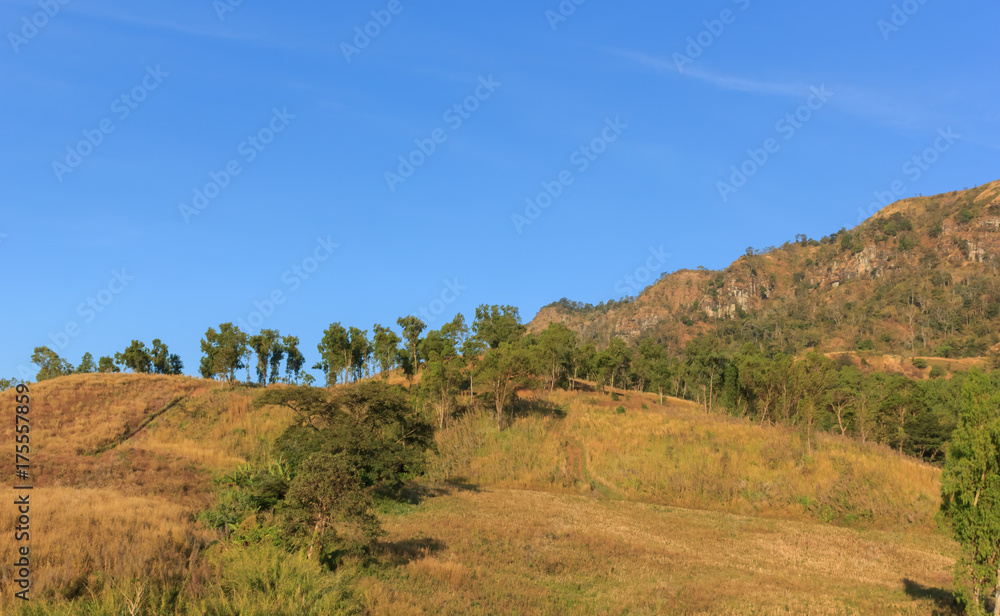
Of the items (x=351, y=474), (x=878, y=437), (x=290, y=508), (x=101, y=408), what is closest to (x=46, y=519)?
(x=290, y=508)

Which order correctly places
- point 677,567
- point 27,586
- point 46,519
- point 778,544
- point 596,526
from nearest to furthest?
1. point 27,586
2. point 46,519
3. point 677,567
4. point 778,544
5. point 596,526

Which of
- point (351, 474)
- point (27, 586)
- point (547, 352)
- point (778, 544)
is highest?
point (547, 352)

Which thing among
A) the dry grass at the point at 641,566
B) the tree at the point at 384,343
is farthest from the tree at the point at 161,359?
the dry grass at the point at 641,566

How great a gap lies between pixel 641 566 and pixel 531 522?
796cm

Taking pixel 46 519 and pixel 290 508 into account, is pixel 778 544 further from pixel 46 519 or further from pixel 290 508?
pixel 46 519

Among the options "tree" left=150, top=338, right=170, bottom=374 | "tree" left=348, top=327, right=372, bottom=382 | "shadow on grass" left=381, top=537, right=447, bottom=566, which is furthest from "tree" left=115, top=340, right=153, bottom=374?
"shadow on grass" left=381, top=537, right=447, bottom=566

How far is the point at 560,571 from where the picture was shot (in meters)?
19.1

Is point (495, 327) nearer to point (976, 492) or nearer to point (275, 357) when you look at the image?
point (275, 357)

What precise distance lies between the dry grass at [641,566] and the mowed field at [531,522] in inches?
4.7

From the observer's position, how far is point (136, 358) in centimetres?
9138

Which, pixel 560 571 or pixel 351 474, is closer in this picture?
pixel 351 474

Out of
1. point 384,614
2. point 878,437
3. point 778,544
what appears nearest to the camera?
point 384,614

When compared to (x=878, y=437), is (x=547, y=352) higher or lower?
higher

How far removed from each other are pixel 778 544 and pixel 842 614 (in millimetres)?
11103
